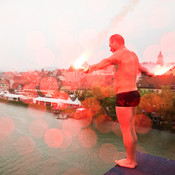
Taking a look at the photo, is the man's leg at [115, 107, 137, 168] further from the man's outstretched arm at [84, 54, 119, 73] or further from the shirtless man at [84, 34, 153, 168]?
the man's outstretched arm at [84, 54, 119, 73]

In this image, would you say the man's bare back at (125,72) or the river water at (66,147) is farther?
the river water at (66,147)

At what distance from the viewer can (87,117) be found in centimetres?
3025

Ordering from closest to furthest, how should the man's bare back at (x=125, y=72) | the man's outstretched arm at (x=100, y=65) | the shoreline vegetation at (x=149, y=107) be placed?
the man's outstretched arm at (x=100, y=65), the man's bare back at (x=125, y=72), the shoreline vegetation at (x=149, y=107)

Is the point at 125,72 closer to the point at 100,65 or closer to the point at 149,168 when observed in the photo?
the point at 100,65

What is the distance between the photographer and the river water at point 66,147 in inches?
610

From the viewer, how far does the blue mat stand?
9.66ft

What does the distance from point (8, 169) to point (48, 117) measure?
1663 cm

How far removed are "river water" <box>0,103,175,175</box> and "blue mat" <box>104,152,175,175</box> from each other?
1238 centimetres

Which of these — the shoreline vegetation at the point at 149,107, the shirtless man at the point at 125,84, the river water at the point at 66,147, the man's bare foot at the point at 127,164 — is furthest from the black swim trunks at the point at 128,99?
the shoreline vegetation at the point at 149,107

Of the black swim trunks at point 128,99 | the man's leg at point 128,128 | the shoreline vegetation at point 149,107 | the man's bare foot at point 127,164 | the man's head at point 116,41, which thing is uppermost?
the man's head at point 116,41

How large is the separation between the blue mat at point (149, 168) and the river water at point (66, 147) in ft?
40.6

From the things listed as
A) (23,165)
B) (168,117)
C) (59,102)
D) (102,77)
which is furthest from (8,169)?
(102,77)

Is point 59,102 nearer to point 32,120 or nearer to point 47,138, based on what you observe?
point 32,120

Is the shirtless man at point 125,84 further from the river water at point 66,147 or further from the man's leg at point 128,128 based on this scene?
the river water at point 66,147
